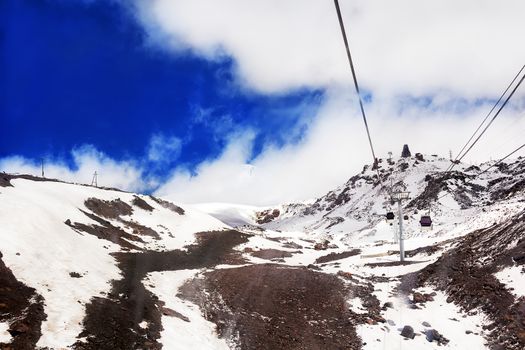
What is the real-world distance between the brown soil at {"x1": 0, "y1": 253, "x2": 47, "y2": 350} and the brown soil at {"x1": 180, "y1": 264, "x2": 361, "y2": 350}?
857 centimetres

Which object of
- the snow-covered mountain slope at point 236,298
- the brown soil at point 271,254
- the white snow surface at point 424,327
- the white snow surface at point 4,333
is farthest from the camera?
the brown soil at point 271,254

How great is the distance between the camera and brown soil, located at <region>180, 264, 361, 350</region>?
19.5 meters

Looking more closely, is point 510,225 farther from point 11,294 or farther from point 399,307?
point 11,294

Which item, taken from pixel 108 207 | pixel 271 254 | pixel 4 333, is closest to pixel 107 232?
pixel 108 207

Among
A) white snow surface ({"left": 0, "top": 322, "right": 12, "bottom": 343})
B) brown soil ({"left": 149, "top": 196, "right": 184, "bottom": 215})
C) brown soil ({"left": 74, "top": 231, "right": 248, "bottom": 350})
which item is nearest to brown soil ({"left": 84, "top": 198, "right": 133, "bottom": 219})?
brown soil ({"left": 149, "top": 196, "right": 184, "bottom": 215})

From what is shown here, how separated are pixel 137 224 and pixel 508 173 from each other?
173520mm

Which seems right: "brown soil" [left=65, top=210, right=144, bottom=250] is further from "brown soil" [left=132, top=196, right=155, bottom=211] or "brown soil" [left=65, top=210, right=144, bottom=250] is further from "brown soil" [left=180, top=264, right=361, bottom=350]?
"brown soil" [left=132, top=196, right=155, bottom=211]

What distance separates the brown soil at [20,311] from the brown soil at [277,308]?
857 cm

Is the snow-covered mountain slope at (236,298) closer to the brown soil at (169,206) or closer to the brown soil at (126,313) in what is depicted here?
the brown soil at (126,313)

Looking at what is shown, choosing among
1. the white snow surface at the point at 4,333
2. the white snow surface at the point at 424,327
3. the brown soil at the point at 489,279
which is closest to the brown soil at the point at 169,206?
the brown soil at the point at 489,279

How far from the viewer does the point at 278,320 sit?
22.3 metres

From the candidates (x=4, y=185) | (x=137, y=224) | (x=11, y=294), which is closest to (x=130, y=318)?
(x=11, y=294)

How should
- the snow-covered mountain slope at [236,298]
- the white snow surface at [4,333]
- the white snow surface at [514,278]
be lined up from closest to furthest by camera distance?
the white snow surface at [4,333]
the snow-covered mountain slope at [236,298]
the white snow surface at [514,278]

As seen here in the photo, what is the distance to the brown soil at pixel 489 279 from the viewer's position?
18.1 metres
